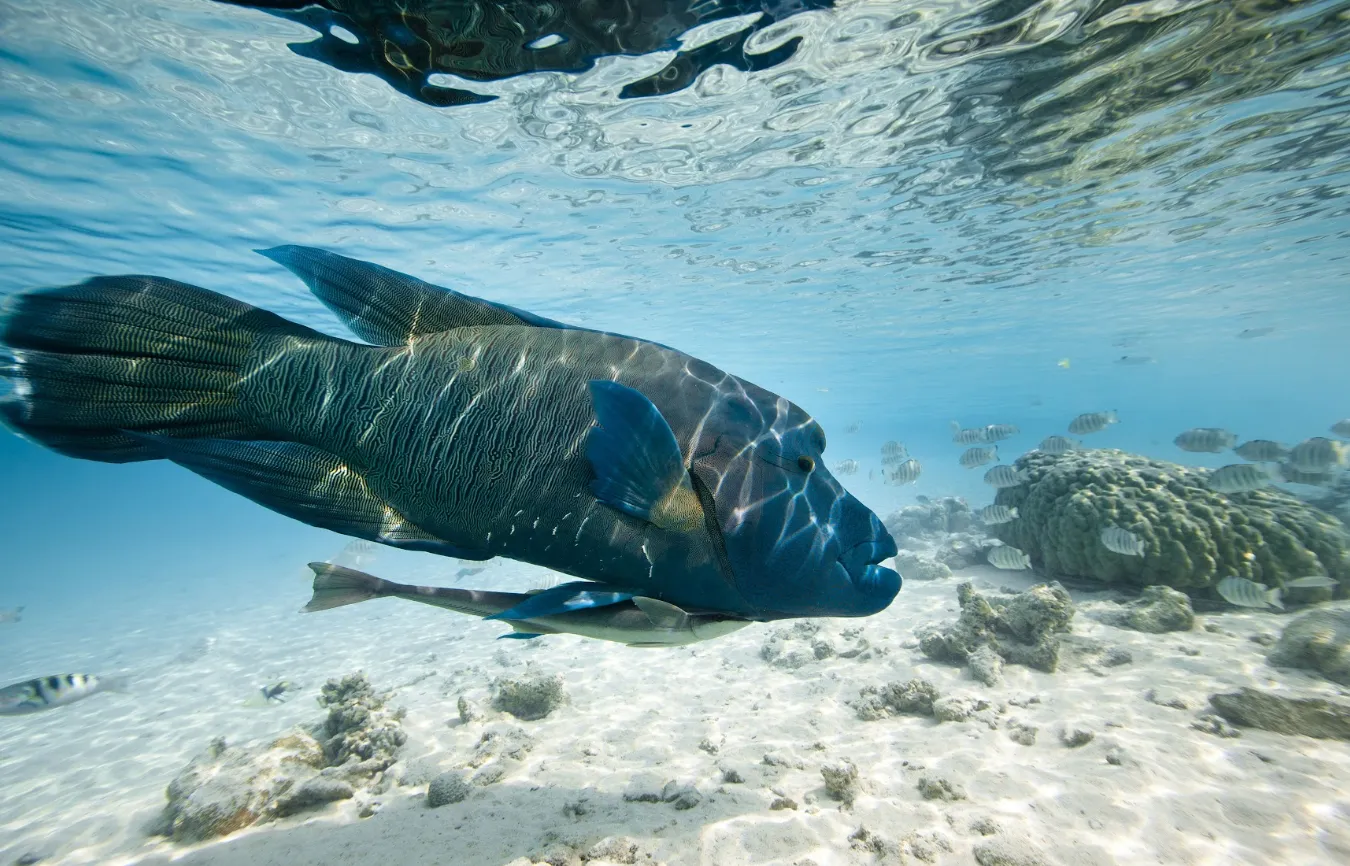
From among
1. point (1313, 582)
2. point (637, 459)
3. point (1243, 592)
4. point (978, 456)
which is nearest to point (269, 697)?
point (637, 459)

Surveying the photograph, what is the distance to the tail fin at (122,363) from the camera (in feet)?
4.71

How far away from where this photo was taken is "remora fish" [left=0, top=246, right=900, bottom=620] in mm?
1459

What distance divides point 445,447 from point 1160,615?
28.3 feet

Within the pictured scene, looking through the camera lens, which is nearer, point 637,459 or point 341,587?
point 637,459

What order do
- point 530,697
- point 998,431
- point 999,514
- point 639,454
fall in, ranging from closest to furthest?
point 639,454 < point 530,697 < point 999,514 < point 998,431

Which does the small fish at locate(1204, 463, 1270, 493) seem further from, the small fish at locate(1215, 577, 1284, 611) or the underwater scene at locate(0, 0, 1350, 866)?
the small fish at locate(1215, 577, 1284, 611)

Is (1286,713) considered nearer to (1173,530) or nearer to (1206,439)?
(1173,530)

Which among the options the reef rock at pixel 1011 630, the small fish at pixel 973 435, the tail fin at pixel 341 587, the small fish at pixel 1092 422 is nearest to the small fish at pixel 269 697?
the tail fin at pixel 341 587

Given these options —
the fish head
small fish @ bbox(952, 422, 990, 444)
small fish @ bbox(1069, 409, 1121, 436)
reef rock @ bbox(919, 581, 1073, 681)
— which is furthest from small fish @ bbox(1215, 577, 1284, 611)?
the fish head

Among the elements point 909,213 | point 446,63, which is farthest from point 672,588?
point 909,213

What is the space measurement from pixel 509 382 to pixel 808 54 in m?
9.07

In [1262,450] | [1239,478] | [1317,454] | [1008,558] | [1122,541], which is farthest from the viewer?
[1262,450]

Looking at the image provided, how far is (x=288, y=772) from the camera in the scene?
476 cm

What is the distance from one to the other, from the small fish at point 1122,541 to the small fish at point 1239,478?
193 cm
